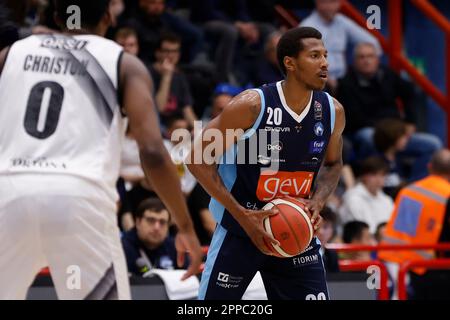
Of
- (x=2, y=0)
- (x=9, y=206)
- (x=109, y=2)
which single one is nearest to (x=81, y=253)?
(x=9, y=206)

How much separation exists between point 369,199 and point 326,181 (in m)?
4.75

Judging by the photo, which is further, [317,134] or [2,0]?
[2,0]

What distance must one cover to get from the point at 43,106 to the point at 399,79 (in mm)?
8342

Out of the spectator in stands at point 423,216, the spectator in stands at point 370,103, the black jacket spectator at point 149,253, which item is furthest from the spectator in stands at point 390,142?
the black jacket spectator at point 149,253

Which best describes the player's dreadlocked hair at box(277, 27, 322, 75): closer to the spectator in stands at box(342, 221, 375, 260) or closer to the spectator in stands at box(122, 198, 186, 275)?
the spectator in stands at box(122, 198, 186, 275)

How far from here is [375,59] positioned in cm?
1242

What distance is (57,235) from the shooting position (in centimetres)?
488

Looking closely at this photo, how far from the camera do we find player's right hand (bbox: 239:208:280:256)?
5994mm

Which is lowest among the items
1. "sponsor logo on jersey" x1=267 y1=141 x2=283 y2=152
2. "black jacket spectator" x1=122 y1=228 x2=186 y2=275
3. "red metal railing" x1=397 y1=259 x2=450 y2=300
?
"red metal railing" x1=397 y1=259 x2=450 y2=300

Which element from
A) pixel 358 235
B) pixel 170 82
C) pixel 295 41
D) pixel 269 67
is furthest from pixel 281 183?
pixel 269 67

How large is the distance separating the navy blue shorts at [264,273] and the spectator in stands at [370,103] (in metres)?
6.17

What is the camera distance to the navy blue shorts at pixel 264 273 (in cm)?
613

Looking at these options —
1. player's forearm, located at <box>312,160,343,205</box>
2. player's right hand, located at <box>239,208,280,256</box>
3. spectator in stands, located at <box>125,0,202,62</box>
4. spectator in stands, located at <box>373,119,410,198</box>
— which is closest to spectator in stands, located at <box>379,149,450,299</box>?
spectator in stands, located at <box>373,119,410,198</box>
